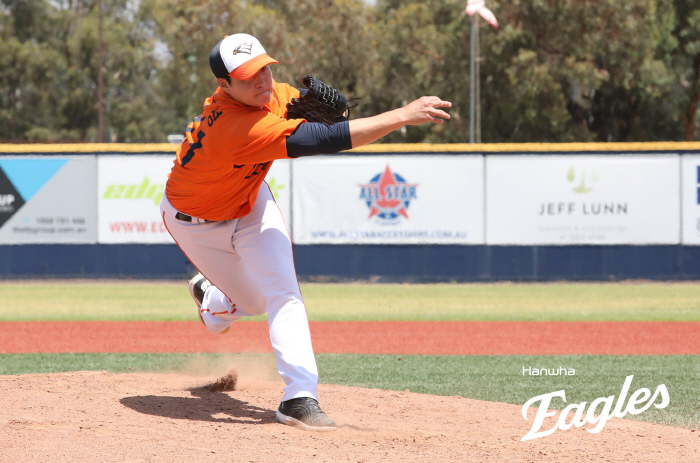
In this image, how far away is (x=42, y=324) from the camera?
10.9 m

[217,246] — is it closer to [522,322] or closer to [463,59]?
[522,322]

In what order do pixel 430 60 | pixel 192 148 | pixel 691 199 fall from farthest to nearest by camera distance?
pixel 430 60, pixel 691 199, pixel 192 148

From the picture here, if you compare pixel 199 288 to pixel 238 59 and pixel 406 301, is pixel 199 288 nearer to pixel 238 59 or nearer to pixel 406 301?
pixel 238 59

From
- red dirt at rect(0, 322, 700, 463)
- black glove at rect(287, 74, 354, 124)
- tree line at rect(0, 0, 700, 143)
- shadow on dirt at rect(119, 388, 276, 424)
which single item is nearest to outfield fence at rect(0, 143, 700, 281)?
red dirt at rect(0, 322, 700, 463)

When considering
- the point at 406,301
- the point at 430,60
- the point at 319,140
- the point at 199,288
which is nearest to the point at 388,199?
the point at 406,301

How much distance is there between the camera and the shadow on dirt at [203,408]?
4820 millimetres

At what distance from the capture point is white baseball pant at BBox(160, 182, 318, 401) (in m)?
4.60

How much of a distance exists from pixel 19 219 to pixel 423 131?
20.9 m

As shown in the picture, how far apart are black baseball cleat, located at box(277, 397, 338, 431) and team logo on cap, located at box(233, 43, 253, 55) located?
1788mm

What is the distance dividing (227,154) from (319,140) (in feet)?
A: 1.64

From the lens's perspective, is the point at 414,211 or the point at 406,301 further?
the point at 414,211

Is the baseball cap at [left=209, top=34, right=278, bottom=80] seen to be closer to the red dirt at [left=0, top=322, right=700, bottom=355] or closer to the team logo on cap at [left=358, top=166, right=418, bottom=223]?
the red dirt at [left=0, top=322, right=700, bottom=355]

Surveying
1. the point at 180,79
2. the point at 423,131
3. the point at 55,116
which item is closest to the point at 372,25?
the point at 423,131

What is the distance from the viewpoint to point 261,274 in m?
4.77
